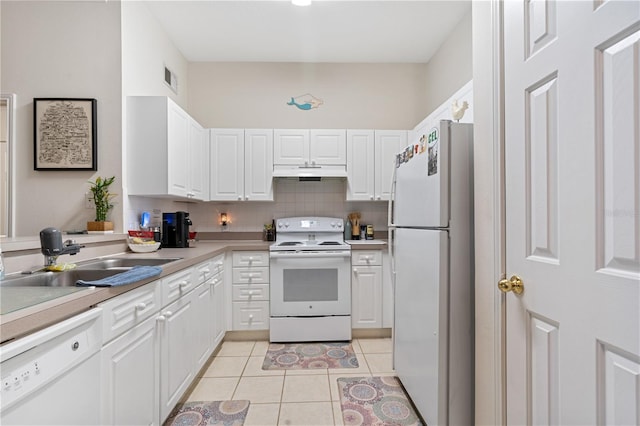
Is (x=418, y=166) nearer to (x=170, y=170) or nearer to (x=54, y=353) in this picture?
(x=54, y=353)

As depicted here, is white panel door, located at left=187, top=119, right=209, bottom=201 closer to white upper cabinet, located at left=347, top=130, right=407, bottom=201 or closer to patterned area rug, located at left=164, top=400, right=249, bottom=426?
white upper cabinet, located at left=347, top=130, right=407, bottom=201

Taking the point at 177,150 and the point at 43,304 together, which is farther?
the point at 177,150

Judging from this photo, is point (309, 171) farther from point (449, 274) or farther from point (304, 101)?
point (449, 274)

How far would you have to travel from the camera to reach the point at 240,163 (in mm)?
3273

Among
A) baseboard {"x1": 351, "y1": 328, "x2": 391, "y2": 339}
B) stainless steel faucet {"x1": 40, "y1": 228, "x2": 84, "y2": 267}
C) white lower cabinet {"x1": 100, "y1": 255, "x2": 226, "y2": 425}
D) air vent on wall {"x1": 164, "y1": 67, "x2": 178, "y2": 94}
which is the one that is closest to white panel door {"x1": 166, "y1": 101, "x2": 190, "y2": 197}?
air vent on wall {"x1": 164, "y1": 67, "x2": 178, "y2": 94}

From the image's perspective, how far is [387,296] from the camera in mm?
2998

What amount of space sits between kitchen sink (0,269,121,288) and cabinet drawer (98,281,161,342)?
0.99 ft

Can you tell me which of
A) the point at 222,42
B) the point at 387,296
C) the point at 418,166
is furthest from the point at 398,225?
the point at 222,42

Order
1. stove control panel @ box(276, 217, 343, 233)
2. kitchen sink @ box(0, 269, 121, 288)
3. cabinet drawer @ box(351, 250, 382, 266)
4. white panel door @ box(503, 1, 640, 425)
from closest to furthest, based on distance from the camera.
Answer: white panel door @ box(503, 1, 640, 425) → kitchen sink @ box(0, 269, 121, 288) → cabinet drawer @ box(351, 250, 382, 266) → stove control panel @ box(276, 217, 343, 233)

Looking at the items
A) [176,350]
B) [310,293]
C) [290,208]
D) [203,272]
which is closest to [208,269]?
[203,272]

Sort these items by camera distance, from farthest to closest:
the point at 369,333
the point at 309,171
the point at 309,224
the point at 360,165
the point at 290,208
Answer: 1. the point at 290,208
2. the point at 309,224
3. the point at 360,165
4. the point at 309,171
5. the point at 369,333

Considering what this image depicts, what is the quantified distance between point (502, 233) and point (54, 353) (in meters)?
1.55

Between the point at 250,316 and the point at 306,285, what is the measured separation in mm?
628

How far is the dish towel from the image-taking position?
117 centimetres
